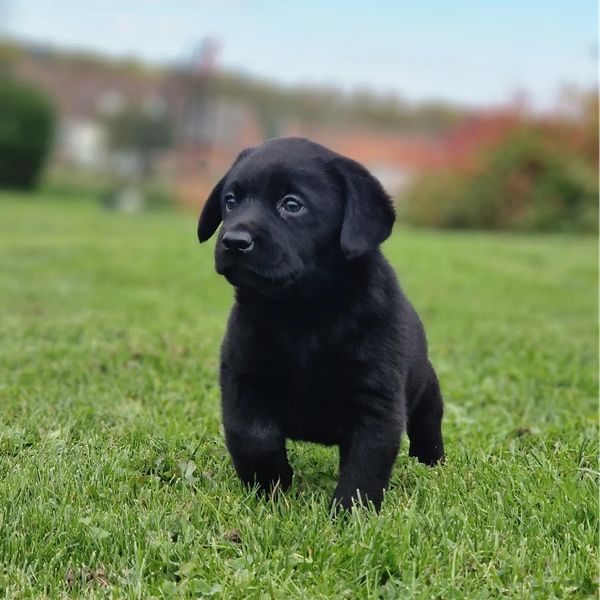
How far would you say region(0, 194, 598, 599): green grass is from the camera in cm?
250

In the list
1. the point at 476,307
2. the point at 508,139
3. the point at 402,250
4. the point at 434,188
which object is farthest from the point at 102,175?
the point at 476,307

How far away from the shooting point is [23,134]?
3619 centimetres

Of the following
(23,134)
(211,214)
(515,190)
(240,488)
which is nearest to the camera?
(240,488)

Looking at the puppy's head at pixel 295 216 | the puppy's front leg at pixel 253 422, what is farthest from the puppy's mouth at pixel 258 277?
the puppy's front leg at pixel 253 422

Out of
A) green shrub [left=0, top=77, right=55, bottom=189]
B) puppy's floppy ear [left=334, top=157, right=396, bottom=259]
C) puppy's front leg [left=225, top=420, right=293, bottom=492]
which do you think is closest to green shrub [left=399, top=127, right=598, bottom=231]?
green shrub [left=0, top=77, right=55, bottom=189]

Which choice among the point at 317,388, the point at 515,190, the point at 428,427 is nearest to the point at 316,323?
the point at 317,388

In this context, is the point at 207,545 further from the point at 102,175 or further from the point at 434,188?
the point at 102,175

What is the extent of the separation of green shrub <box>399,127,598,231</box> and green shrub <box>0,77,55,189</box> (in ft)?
53.9

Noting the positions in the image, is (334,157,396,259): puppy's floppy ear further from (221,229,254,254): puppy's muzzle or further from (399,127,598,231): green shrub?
(399,127,598,231): green shrub

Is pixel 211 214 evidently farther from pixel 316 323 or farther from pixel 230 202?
pixel 316 323

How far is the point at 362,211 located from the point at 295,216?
234 mm

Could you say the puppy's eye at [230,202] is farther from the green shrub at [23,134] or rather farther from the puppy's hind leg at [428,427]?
the green shrub at [23,134]

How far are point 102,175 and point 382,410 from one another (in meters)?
37.2

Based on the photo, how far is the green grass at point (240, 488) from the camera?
2496mm
